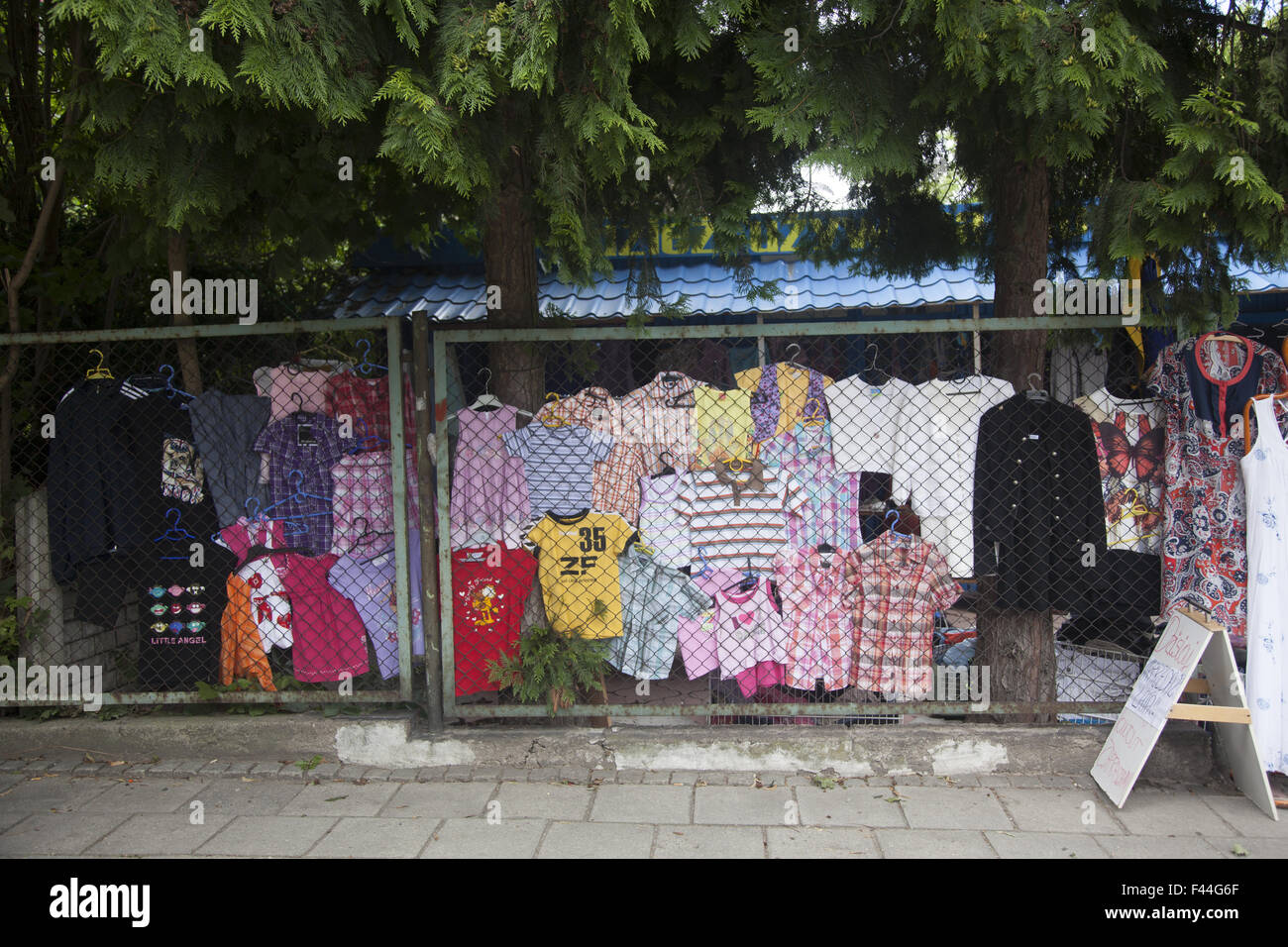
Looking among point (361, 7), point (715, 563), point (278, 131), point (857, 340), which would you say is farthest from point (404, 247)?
point (857, 340)

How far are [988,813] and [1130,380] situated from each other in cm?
253

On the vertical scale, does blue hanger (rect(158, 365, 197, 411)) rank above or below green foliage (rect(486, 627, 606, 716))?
above

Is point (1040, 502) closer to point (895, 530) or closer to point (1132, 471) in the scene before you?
point (1132, 471)

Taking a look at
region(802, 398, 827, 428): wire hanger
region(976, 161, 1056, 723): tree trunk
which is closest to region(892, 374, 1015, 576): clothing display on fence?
region(976, 161, 1056, 723): tree trunk

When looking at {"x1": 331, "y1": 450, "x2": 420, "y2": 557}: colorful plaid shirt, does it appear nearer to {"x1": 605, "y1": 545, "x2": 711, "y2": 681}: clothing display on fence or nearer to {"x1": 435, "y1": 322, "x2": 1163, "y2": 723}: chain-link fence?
{"x1": 435, "y1": 322, "x2": 1163, "y2": 723}: chain-link fence

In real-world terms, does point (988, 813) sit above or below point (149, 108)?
below

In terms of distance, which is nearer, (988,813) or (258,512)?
(988,813)

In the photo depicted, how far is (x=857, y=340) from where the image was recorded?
25.1 feet

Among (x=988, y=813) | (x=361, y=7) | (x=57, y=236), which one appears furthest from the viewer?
(x=57, y=236)

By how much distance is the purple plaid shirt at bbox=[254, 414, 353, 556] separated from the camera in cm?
491

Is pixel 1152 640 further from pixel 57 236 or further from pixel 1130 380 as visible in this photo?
pixel 57 236


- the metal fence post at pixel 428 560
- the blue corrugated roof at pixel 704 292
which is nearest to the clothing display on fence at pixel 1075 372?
the blue corrugated roof at pixel 704 292

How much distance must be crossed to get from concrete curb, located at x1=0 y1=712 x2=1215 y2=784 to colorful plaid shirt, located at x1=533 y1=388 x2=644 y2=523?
121 centimetres

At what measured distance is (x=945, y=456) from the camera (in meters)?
4.62
